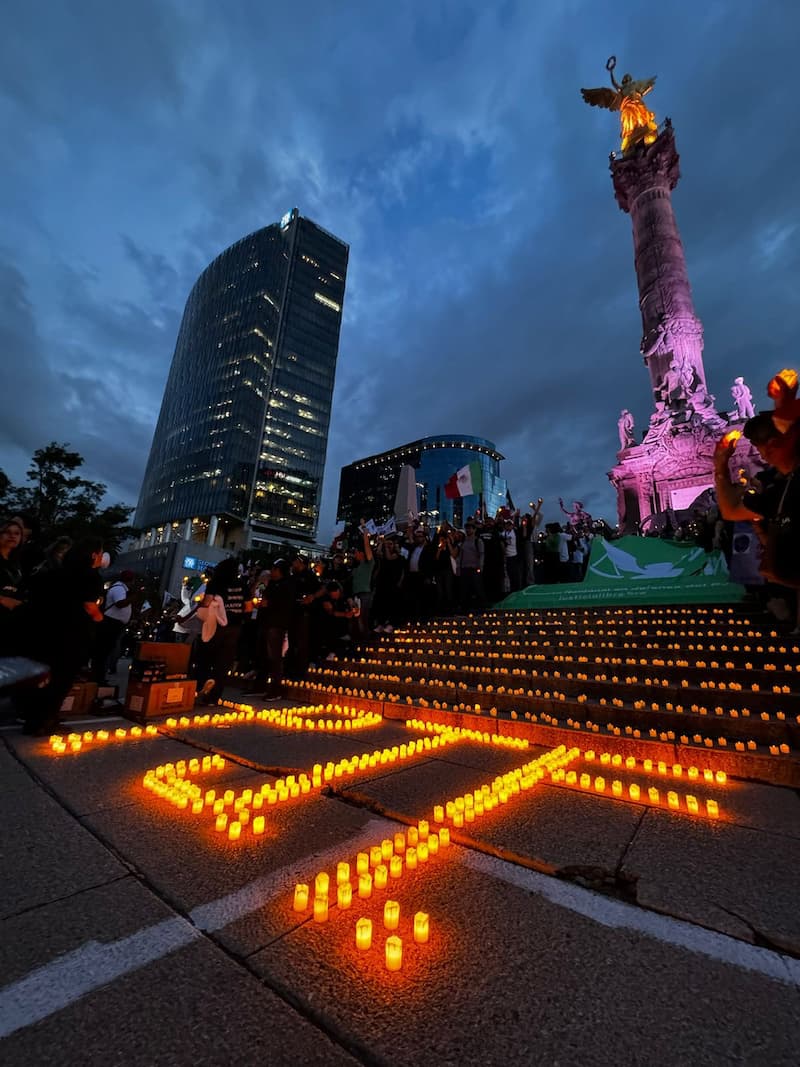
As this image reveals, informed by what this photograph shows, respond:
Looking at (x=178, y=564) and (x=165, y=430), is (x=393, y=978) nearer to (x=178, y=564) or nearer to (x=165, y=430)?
(x=178, y=564)

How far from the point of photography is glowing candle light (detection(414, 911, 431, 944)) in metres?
1.73

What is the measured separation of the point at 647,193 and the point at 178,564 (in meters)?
56.2

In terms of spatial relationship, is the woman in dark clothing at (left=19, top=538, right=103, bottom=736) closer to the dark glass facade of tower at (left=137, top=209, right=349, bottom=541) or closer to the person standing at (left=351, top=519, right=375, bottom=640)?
the person standing at (left=351, top=519, right=375, bottom=640)

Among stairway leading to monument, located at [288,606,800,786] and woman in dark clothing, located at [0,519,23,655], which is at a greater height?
woman in dark clothing, located at [0,519,23,655]

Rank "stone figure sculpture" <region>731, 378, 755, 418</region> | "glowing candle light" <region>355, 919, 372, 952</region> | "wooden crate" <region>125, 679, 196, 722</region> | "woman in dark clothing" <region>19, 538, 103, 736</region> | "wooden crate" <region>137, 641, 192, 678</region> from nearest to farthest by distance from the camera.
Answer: "glowing candle light" <region>355, 919, 372, 952</region>
"woman in dark clothing" <region>19, 538, 103, 736</region>
"wooden crate" <region>125, 679, 196, 722</region>
"wooden crate" <region>137, 641, 192, 678</region>
"stone figure sculpture" <region>731, 378, 755, 418</region>

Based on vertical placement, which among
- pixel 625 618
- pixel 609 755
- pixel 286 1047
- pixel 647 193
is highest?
pixel 647 193

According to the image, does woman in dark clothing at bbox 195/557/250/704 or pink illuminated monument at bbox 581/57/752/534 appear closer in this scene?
woman in dark clothing at bbox 195/557/250/704

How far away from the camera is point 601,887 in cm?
213

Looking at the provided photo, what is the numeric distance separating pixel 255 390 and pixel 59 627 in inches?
3473

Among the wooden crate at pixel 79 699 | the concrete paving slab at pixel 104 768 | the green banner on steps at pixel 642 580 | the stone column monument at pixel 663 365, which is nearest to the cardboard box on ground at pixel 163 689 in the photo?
the wooden crate at pixel 79 699

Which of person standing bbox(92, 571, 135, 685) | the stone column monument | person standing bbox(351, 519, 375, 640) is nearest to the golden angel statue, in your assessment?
the stone column monument

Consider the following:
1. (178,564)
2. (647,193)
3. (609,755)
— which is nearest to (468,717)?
(609,755)

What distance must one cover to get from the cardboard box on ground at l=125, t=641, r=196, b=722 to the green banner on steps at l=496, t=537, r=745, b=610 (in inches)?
299

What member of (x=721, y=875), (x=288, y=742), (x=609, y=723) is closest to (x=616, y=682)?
(x=609, y=723)
